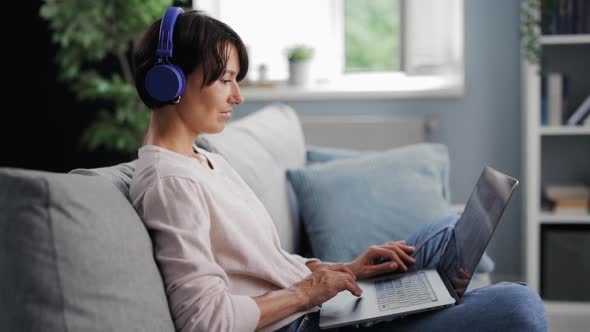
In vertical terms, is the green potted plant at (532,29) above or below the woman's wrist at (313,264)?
above

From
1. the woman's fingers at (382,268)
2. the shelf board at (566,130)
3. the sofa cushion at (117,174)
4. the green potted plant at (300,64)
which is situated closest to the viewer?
the sofa cushion at (117,174)

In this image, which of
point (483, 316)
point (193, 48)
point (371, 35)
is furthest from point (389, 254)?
point (371, 35)

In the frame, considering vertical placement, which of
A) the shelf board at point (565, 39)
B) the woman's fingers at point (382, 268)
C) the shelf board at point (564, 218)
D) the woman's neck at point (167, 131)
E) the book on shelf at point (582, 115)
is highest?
the shelf board at point (565, 39)

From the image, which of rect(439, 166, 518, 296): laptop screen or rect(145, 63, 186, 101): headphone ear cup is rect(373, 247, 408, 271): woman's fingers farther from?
rect(145, 63, 186, 101): headphone ear cup

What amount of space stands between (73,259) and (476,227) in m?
0.75

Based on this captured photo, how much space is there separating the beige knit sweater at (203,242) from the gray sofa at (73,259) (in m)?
0.03

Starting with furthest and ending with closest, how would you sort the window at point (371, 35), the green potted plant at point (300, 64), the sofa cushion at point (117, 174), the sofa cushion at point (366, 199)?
1. the window at point (371, 35)
2. the green potted plant at point (300, 64)
3. the sofa cushion at point (366, 199)
4. the sofa cushion at point (117, 174)

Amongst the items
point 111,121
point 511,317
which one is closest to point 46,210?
point 511,317

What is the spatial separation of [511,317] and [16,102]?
3433 mm

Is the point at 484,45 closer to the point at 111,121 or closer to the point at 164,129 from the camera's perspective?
the point at 111,121

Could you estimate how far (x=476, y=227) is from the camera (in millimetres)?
1248

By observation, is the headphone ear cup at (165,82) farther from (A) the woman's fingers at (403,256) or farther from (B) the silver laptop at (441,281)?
(A) the woman's fingers at (403,256)

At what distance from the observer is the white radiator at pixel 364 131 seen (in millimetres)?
3223

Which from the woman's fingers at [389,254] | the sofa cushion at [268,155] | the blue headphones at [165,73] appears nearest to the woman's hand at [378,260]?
the woman's fingers at [389,254]
